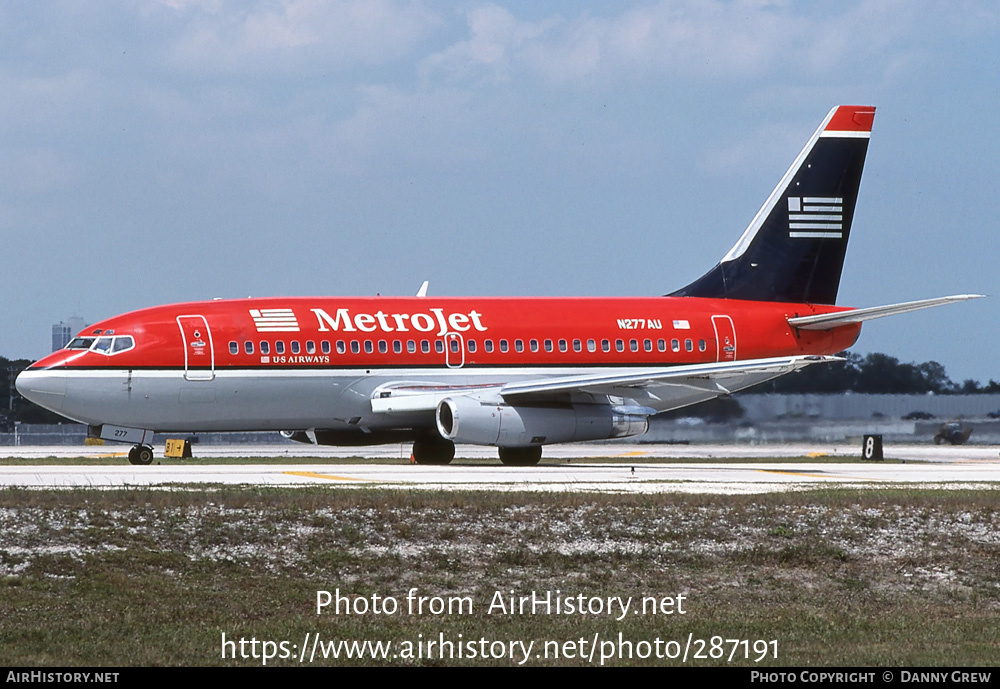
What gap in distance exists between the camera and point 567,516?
19625mm

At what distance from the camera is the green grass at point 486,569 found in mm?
14078

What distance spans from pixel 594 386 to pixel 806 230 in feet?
35.5

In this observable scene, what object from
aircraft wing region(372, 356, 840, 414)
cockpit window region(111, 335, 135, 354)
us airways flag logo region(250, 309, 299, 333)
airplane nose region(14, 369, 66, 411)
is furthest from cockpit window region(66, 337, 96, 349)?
aircraft wing region(372, 356, 840, 414)

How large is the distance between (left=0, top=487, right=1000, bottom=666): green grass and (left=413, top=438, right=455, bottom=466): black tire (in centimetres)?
1526

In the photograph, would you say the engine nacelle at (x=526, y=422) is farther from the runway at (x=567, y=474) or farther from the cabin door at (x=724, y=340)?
the cabin door at (x=724, y=340)

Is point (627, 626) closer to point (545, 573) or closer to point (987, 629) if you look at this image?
point (545, 573)

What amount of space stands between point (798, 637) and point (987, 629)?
2.09 m

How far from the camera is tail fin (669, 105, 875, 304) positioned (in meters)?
41.7

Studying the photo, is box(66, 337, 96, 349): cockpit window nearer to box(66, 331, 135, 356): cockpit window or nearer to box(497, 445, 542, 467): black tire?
box(66, 331, 135, 356): cockpit window

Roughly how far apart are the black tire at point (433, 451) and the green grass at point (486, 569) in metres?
15.3

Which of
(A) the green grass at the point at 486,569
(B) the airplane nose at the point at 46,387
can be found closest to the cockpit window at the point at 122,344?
(B) the airplane nose at the point at 46,387

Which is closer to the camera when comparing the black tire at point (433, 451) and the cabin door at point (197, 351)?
the cabin door at point (197, 351)

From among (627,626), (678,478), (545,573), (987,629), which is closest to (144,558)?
(545,573)

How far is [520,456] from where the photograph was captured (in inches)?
1441
